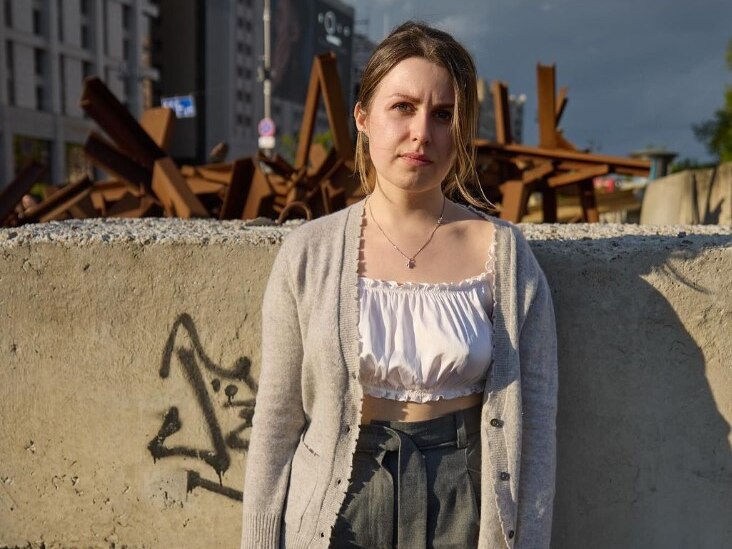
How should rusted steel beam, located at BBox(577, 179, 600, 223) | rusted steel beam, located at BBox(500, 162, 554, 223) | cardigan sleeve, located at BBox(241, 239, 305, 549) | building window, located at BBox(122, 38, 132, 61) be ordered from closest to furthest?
cardigan sleeve, located at BBox(241, 239, 305, 549)
rusted steel beam, located at BBox(500, 162, 554, 223)
rusted steel beam, located at BBox(577, 179, 600, 223)
building window, located at BBox(122, 38, 132, 61)

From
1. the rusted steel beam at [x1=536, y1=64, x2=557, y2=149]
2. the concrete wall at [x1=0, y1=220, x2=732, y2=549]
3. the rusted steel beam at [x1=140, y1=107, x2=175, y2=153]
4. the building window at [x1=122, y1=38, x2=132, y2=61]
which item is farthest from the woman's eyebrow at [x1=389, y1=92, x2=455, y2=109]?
the building window at [x1=122, y1=38, x2=132, y2=61]

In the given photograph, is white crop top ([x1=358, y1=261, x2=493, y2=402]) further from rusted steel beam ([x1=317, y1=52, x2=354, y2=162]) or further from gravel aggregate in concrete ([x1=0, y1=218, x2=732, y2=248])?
rusted steel beam ([x1=317, y1=52, x2=354, y2=162])

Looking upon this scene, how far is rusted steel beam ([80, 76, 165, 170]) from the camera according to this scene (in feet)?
12.8

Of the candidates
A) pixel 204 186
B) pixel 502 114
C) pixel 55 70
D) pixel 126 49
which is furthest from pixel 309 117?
pixel 126 49

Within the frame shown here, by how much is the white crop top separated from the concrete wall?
0.46 meters

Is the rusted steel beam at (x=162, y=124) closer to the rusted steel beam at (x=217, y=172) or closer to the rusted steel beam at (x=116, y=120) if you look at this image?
the rusted steel beam at (x=217, y=172)

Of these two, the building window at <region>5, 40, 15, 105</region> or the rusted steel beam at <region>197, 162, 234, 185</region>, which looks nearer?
the rusted steel beam at <region>197, 162, 234, 185</region>

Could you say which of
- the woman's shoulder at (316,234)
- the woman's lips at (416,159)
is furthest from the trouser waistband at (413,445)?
Answer: the woman's lips at (416,159)

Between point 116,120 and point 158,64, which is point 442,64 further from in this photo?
point 158,64

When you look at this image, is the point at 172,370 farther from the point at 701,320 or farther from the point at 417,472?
the point at 701,320

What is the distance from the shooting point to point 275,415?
181cm

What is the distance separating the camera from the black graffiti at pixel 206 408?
2.21 metres

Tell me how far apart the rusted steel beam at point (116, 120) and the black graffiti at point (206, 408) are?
2047 mm

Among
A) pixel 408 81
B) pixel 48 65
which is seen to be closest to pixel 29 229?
pixel 408 81
